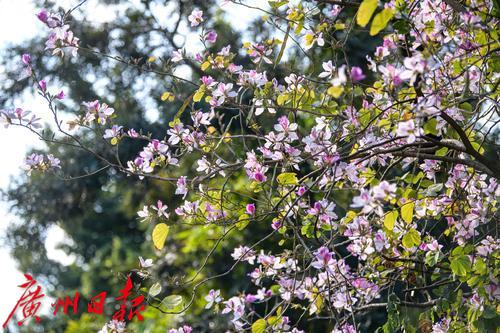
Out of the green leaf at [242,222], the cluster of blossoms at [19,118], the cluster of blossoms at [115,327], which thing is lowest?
the cluster of blossoms at [115,327]

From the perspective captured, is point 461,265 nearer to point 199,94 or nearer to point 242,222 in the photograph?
point 242,222

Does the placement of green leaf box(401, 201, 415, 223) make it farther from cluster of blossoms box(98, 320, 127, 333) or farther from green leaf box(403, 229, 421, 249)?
cluster of blossoms box(98, 320, 127, 333)

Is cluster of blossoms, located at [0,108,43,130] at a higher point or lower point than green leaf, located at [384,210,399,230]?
higher

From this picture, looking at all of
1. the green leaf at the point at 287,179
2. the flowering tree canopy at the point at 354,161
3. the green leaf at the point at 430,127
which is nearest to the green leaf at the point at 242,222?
the flowering tree canopy at the point at 354,161

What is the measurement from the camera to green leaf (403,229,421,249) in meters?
1.97

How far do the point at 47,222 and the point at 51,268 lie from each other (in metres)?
5.99

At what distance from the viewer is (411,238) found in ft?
6.52

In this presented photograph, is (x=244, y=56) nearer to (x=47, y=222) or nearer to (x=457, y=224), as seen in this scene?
(x=47, y=222)

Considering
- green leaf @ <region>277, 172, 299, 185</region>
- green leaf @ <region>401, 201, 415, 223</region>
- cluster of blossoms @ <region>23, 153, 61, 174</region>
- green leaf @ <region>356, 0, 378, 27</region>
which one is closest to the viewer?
green leaf @ <region>356, 0, 378, 27</region>

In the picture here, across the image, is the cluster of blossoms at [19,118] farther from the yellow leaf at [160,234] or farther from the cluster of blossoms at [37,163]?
the yellow leaf at [160,234]

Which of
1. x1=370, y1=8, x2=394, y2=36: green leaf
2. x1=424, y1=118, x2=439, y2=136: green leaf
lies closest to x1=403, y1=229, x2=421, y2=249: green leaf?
x1=424, y1=118, x2=439, y2=136: green leaf

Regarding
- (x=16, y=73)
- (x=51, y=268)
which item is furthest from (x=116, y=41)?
(x=51, y=268)

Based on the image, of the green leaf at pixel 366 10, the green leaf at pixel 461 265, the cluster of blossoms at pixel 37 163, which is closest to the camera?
the green leaf at pixel 366 10

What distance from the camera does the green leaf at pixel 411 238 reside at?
1.97 meters
